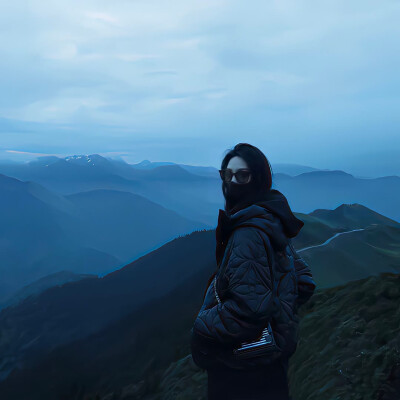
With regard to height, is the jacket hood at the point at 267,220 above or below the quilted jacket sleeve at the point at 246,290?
above

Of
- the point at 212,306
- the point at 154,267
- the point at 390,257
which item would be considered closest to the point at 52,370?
the point at 154,267

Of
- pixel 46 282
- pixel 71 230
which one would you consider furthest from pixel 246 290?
pixel 71 230

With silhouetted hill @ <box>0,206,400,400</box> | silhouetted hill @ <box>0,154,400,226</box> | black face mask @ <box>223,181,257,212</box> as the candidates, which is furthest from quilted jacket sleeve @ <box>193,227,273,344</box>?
silhouetted hill @ <box>0,154,400,226</box>

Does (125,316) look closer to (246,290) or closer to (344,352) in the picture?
(344,352)

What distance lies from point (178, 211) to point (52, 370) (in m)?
5.75

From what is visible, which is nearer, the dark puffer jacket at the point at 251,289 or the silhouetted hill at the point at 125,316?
the dark puffer jacket at the point at 251,289

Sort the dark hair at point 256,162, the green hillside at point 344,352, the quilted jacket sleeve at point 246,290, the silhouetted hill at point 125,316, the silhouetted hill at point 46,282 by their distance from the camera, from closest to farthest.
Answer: the quilted jacket sleeve at point 246,290
the dark hair at point 256,162
the green hillside at point 344,352
the silhouetted hill at point 125,316
the silhouetted hill at point 46,282

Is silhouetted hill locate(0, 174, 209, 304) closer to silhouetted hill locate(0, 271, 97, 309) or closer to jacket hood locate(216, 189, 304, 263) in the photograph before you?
silhouetted hill locate(0, 271, 97, 309)

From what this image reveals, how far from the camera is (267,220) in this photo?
2244 millimetres

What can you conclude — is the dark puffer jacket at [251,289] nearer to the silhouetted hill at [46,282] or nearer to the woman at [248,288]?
the woman at [248,288]

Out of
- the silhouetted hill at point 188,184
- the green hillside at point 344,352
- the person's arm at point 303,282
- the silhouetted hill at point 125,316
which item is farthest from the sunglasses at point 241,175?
the silhouetted hill at point 188,184

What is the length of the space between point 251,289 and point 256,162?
0.80 meters

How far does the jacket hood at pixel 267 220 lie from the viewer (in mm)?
2225

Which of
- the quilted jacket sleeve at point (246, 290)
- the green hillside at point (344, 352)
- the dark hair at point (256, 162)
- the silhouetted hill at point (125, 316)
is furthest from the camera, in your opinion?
the silhouetted hill at point (125, 316)
